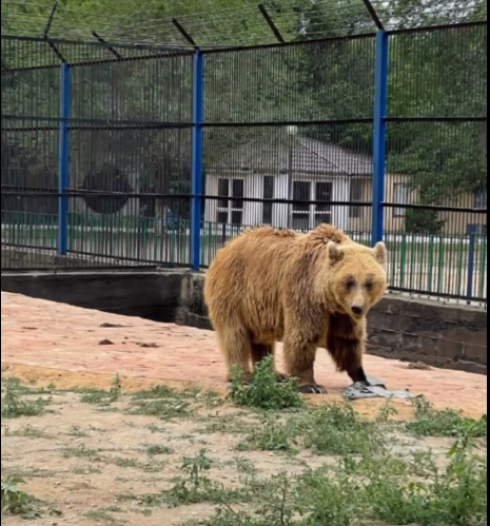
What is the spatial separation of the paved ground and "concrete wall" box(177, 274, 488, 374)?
3.23ft

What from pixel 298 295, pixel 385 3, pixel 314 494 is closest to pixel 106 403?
pixel 298 295

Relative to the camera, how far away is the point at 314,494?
492 centimetres

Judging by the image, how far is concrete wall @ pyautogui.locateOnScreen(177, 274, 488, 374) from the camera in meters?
11.5

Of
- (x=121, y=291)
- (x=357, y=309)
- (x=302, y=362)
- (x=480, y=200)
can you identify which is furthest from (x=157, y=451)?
(x=121, y=291)

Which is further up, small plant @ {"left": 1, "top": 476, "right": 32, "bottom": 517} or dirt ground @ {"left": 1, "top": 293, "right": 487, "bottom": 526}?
small plant @ {"left": 1, "top": 476, "right": 32, "bottom": 517}

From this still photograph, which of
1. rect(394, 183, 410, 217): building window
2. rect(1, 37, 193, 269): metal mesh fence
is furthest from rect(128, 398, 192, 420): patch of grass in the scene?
rect(1, 37, 193, 269): metal mesh fence

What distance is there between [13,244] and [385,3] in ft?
28.4

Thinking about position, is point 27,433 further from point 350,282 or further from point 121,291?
point 121,291

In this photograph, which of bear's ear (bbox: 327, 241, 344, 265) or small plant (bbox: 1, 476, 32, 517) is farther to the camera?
bear's ear (bbox: 327, 241, 344, 265)

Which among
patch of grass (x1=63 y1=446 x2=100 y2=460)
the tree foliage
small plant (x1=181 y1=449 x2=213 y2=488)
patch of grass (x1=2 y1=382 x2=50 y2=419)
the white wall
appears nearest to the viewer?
small plant (x1=181 y1=449 x2=213 y2=488)

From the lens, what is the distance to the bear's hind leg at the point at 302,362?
832 centimetres

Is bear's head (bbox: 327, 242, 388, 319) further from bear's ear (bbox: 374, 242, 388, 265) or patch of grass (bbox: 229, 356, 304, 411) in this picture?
patch of grass (bbox: 229, 356, 304, 411)

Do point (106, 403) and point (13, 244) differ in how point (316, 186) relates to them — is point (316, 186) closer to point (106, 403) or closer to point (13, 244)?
point (13, 244)

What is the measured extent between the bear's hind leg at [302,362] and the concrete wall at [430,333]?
333 centimetres
